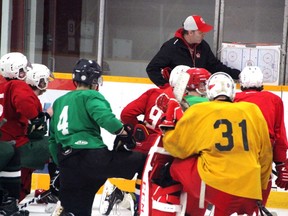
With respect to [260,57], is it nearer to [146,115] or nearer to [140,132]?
[146,115]

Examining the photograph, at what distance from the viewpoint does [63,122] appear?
4457mm

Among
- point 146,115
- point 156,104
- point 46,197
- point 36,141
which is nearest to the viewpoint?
point 156,104

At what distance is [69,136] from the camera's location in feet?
14.6

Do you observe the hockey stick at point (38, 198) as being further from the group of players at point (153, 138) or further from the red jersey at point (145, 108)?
the red jersey at point (145, 108)

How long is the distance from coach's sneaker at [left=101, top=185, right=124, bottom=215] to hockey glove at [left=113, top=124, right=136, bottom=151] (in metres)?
1.45

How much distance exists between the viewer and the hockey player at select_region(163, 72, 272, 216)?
149 inches

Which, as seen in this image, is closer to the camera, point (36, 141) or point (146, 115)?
point (146, 115)

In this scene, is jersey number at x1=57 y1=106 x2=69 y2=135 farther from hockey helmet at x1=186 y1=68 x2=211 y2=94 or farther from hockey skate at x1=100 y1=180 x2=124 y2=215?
hockey skate at x1=100 y1=180 x2=124 y2=215

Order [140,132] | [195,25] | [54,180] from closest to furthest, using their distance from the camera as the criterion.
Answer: [140,132] → [54,180] → [195,25]

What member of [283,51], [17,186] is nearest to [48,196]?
[17,186]

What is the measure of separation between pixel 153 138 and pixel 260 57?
7.24ft

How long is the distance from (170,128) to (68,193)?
88 cm

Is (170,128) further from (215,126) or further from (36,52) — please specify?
→ (36,52)

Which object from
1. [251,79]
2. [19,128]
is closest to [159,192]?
[251,79]
